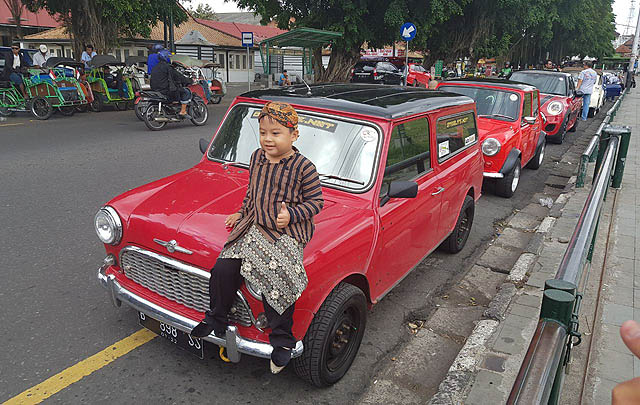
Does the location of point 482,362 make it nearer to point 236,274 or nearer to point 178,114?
point 236,274

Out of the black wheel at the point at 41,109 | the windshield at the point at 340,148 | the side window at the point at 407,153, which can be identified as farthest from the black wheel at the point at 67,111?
the side window at the point at 407,153

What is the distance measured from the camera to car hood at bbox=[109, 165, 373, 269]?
280cm

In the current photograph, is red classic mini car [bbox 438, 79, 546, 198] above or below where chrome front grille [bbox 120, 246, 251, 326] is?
above

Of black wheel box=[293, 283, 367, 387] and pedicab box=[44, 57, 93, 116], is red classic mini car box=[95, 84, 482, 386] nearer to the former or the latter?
black wheel box=[293, 283, 367, 387]

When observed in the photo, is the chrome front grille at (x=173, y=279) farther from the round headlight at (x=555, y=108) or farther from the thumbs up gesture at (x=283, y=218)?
the round headlight at (x=555, y=108)

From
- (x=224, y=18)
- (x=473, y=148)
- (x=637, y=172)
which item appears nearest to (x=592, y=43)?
(x=224, y=18)

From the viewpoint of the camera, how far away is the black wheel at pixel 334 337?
282 cm

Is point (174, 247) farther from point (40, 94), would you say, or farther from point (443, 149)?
point (40, 94)

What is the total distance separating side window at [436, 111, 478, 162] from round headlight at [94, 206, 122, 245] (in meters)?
2.74

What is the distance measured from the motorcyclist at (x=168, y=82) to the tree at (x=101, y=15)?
6.70m

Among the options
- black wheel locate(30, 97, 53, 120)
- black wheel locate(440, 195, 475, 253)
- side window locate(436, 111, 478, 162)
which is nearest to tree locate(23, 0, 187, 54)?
black wheel locate(30, 97, 53, 120)

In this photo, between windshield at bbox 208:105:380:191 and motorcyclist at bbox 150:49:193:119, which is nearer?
windshield at bbox 208:105:380:191

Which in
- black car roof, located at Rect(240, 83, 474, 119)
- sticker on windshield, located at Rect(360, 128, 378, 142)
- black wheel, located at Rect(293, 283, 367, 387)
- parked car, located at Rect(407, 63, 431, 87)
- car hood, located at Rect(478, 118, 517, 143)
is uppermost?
parked car, located at Rect(407, 63, 431, 87)

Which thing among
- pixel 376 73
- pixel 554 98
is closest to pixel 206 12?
pixel 376 73
